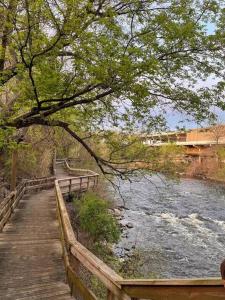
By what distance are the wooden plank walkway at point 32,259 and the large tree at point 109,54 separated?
134 inches

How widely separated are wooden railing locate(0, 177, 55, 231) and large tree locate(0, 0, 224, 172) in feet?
17.5

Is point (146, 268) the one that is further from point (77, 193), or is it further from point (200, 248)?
point (77, 193)

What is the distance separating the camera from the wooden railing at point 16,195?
44.6ft

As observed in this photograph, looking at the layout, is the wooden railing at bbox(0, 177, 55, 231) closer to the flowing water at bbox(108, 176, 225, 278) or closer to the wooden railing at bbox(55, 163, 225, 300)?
the flowing water at bbox(108, 176, 225, 278)

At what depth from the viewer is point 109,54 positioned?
7.29 meters

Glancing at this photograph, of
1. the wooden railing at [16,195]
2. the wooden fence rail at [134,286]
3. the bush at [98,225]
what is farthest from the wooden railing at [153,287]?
the bush at [98,225]

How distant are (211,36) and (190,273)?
33.9 ft

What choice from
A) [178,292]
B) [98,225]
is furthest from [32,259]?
[178,292]

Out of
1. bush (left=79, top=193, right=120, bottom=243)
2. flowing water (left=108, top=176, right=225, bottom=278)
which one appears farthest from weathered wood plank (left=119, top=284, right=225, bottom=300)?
bush (left=79, top=193, right=120, bottom=243)

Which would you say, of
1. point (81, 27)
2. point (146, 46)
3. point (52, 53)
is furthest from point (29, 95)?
point (146, 46)

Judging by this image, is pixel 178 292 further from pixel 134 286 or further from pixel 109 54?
pixel 109 54

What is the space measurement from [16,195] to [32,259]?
933cm

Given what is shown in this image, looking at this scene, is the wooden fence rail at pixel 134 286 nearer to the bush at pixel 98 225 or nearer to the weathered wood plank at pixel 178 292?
the weathered wood plank at pixel 178 292

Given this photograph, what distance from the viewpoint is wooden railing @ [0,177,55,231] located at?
13.6 m
